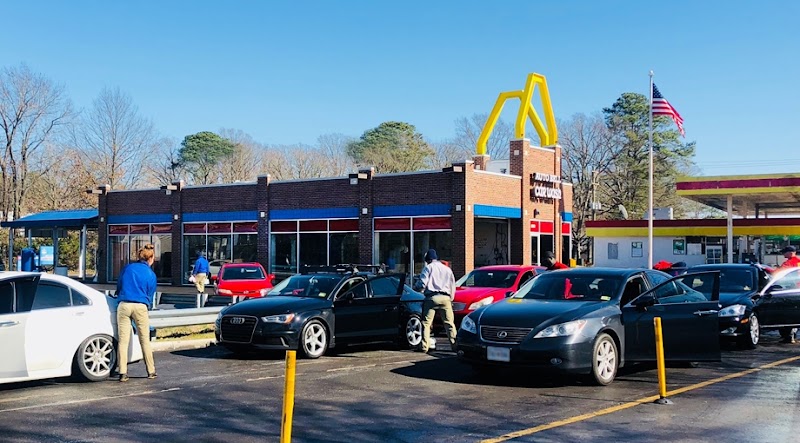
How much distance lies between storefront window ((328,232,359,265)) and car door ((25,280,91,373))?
22.8 m

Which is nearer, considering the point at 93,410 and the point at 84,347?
the point at 93,410

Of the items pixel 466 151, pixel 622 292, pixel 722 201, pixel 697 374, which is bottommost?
pixel 697 374

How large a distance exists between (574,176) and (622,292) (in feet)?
190

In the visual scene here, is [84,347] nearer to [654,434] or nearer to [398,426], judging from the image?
[398,426]

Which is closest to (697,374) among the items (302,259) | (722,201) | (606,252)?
(302,259)

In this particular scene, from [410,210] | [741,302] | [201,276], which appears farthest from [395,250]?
[741,302]

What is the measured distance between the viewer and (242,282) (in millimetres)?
24453

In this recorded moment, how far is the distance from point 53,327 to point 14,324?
1.69 ft

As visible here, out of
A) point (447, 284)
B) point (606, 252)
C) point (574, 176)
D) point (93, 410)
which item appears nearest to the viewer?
point (93, 410)

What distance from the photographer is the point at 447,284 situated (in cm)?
1355

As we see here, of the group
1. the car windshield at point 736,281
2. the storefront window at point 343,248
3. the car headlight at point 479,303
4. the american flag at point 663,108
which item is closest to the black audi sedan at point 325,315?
the car headlight at point 479,303

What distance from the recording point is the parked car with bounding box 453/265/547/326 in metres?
16.3

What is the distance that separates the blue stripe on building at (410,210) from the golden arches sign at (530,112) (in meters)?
6.49

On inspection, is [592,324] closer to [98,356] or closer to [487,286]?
[98,356]
